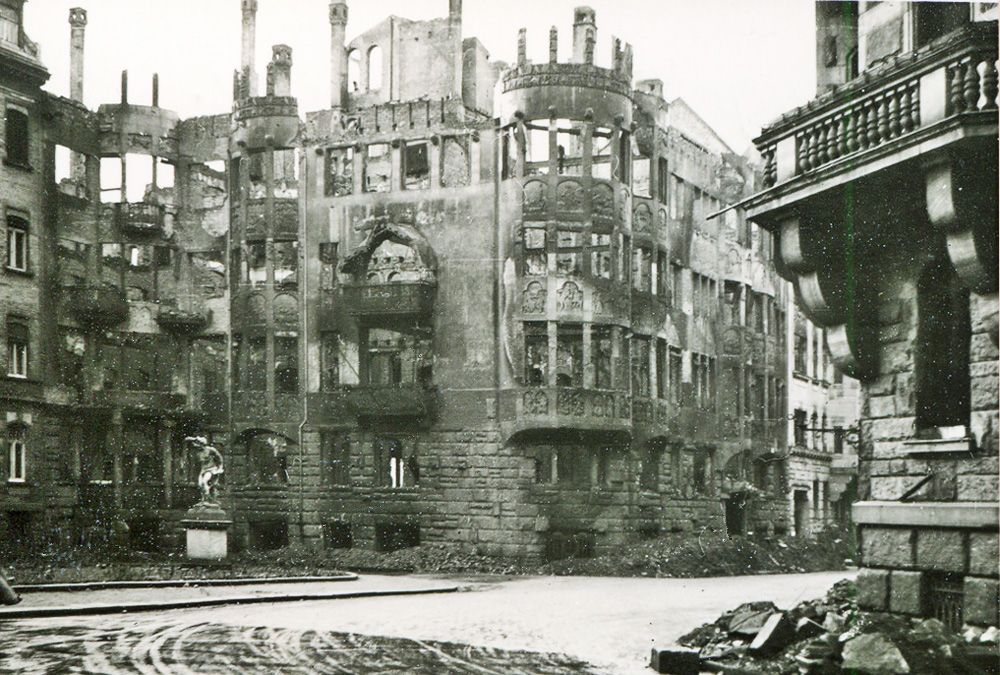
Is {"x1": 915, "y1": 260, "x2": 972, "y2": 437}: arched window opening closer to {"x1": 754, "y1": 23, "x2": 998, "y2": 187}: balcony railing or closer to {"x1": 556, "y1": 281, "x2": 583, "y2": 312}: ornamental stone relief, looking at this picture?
{"x1": 754, "y1": 23, "x2": 998, "y2": 187}: balcony railing

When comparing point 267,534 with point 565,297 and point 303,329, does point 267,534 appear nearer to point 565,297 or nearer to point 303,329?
point 303,329

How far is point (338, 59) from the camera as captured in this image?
1812 inches

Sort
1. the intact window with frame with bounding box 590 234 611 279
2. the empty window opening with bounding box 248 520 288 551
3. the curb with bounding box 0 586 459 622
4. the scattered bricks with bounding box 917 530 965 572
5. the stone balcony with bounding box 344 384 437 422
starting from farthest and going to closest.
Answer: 1. the empty window opening with bounding box 248 520 288 551
2. the stone balcony with bounding box 344 384 437 422
3. the intact window with frame with bounding box 590 234 611 279
4. the curb with bounding box 0 586 459 622
5. the scattered bricks with bounding box 917 530 965 572

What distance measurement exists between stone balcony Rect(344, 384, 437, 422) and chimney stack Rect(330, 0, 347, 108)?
9.85m

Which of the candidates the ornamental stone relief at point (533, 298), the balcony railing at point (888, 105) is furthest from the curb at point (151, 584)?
the balcony railing at point (888, 105)

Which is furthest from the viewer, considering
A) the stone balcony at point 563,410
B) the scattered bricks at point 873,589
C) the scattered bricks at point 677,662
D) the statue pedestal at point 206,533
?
the stone balcony at point 563,410

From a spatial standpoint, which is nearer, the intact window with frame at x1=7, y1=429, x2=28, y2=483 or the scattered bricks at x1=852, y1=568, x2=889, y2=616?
the scattered bricks at x1=852, y1=568, x2=889, y2=616

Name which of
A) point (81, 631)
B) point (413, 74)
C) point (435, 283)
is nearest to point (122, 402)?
point (435, 283)

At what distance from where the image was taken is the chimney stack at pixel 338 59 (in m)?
44.9

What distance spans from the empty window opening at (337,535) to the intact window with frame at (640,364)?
10218mm

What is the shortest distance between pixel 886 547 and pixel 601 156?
3055 centimetres

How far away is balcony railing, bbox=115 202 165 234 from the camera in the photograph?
155ft

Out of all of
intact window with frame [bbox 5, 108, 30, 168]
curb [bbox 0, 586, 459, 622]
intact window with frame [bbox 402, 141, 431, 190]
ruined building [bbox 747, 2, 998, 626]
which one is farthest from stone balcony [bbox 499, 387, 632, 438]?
ruined building [bbox 747, 2, 998, 626]

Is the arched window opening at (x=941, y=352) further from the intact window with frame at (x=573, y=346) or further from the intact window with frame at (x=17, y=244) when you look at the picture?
the intact window with frame at (x=17, y=244)
